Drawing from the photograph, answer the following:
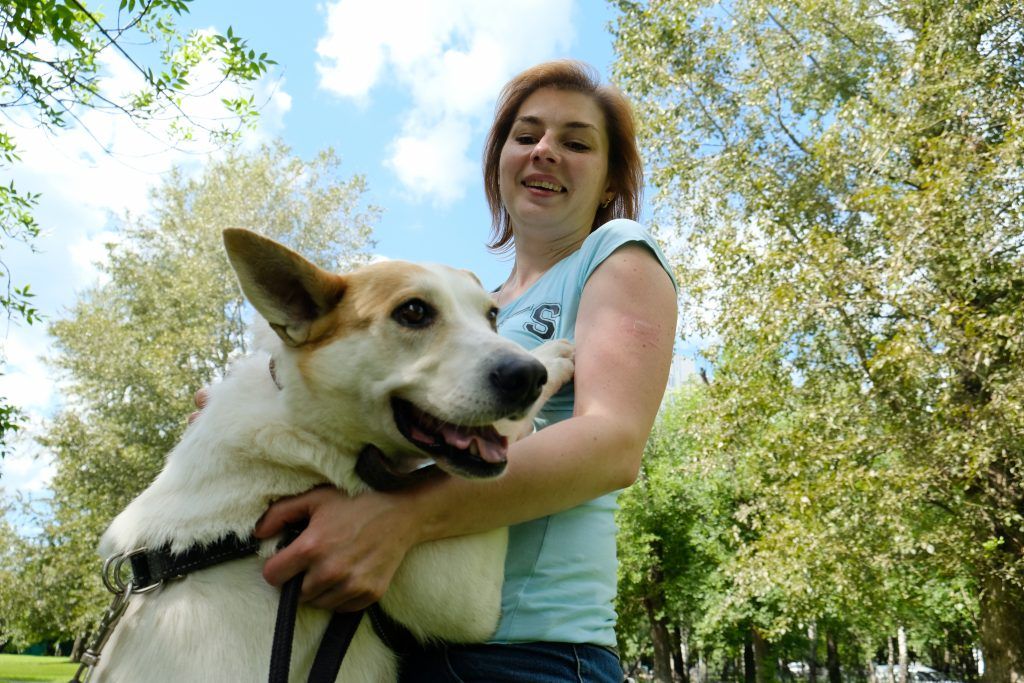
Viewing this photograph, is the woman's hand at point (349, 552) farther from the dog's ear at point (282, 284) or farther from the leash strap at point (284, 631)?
the dog's ear at point (282, 284)

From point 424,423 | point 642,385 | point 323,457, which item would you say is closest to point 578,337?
point 642,385

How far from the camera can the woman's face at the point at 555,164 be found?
3.31 m

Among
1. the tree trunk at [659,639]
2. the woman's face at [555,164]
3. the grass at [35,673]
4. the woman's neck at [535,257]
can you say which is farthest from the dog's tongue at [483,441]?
the tree trunk at [659,639]

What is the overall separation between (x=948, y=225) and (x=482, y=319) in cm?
1274

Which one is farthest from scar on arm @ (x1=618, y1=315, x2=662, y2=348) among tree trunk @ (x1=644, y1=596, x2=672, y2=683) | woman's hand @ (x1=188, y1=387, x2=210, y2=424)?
tree trunk @ (x1=644, y1=596, x2=672, y2=683)

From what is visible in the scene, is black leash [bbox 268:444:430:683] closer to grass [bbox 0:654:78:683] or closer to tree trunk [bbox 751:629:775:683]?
grass [bbox 0:654:78:683]

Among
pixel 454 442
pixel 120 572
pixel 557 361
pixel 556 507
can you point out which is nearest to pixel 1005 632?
pixel 557 361

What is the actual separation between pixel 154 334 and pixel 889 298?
2246cm

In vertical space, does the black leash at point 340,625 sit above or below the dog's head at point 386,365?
below

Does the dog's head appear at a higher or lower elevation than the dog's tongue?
higher

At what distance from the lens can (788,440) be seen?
1480 centimetres

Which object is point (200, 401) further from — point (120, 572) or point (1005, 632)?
point (1005, 632)

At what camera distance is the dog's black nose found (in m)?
2.25

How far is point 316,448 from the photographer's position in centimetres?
231
